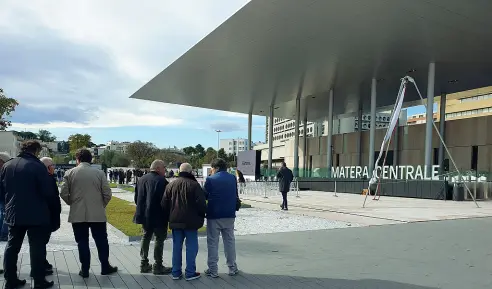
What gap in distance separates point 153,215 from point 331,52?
78.3ft

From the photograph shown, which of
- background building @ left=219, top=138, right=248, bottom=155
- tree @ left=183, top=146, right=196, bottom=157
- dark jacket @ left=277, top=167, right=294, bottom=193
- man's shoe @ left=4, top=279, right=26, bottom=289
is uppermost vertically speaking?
background building @ left=219, top=138, right=248, bottom=155

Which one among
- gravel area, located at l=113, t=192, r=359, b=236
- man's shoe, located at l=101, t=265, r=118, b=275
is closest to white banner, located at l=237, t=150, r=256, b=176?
gravel area, located at l=113, t=192, r=359, b=236

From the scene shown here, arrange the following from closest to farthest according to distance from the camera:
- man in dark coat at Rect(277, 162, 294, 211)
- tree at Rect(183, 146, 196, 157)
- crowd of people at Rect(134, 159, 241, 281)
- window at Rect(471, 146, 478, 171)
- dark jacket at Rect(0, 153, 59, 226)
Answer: dark jacket at Rect(0, 153, 59, 226) < crowd of people at Rect(134, 159, 241, 281) < man in dark coat at Rect(277, 162, 294, 211) < window at Rect(471, 146, 478, 171) < tree at Rect(183, 146, 196, 157)

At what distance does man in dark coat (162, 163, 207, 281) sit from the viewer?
547 centimetres

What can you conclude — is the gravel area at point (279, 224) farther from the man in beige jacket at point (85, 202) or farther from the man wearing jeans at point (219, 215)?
the man in beige jacket at point (85, 202)

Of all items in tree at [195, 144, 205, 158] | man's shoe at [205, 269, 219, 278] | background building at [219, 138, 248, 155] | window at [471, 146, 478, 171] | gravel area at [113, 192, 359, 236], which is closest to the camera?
man's shoe at [205, 269, 219, 278]

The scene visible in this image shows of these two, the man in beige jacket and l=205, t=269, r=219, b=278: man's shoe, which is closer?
the man in beige jacket

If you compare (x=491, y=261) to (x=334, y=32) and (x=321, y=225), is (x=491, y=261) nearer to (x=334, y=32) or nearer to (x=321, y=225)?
(x=321, y=225)

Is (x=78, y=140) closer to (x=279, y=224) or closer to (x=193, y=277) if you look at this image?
(x=279, y=224)

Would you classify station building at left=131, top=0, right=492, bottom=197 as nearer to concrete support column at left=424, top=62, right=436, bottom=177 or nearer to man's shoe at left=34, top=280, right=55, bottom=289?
concrete support column at left=424, top=62, right=436, bottom=177

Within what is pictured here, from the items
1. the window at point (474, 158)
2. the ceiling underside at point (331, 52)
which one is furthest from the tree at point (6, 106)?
the window at point (474, 158)

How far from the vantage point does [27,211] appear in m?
4.90

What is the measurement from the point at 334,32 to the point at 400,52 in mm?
6711

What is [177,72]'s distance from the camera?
1277 inches
